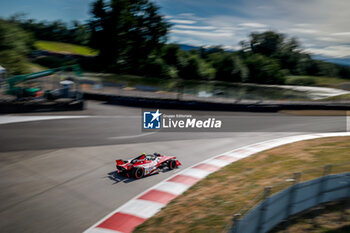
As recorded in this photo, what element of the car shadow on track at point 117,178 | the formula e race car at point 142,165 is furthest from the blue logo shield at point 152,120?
the car shadow on track at point 117,178

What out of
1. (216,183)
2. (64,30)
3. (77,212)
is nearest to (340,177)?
(216,183)

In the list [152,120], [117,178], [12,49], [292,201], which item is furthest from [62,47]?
[292,201]

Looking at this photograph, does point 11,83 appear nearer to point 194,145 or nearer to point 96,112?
point 96,112

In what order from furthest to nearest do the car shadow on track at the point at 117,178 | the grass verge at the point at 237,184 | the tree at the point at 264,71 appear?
the tree at the point at 264,71
the car shadow on track at the point at 117,178
the grass verge at the point at 237,184

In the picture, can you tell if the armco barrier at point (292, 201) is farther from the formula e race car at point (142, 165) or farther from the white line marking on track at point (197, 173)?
the formula e race car at point (142, 165)

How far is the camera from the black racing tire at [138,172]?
9177 millimetres

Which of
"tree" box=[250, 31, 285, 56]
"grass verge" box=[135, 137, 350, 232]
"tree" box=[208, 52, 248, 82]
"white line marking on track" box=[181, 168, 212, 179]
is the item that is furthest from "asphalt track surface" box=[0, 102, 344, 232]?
"tree" box=[250, 31, 285, 56]

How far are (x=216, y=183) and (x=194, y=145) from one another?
4.46m

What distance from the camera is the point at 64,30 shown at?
7825cm

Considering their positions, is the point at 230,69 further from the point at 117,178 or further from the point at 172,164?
the point at 117,178

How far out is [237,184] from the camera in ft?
28.8

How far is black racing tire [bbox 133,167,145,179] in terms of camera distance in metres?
9.18

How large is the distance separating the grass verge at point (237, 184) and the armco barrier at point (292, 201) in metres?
0.20

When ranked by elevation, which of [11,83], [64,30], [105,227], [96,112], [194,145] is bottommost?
[105,227]
